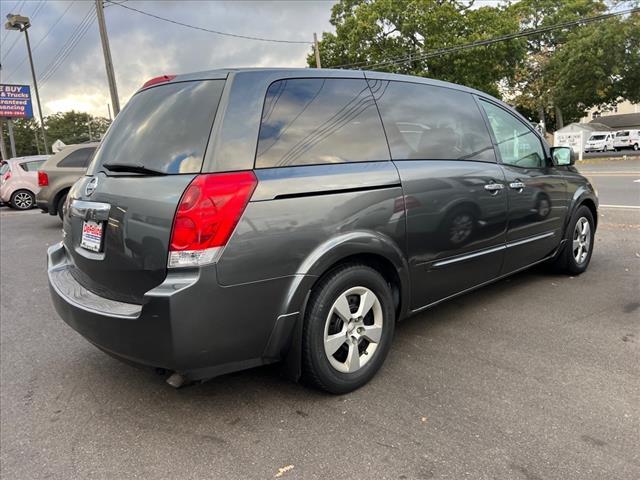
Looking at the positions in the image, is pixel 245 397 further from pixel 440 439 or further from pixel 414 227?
pixel 414 227

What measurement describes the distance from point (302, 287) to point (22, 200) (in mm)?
15787

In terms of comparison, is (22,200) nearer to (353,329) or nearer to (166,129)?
(166,129)

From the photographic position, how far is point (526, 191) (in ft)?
13.6

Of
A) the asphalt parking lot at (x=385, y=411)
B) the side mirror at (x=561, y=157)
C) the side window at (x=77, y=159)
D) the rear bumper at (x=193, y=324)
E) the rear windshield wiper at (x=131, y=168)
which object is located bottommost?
the asphalt parking lot at (x=385, y=411)

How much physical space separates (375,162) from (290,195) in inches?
28.4

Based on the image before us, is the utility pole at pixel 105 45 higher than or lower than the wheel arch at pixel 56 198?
higher

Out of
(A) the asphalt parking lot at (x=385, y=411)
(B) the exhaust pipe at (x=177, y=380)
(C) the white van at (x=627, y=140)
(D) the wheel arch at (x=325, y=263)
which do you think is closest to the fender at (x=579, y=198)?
(A) the asphalt parking lot at (x=385, y=411)

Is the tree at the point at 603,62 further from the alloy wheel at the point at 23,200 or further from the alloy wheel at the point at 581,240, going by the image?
the alloy wheel at the point at 23,200

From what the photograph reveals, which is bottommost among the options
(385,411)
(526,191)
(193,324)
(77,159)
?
(385,411)

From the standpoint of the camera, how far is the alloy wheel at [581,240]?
198 inches

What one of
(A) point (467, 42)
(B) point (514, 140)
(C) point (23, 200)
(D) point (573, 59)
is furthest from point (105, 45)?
(D) point (573, 59)

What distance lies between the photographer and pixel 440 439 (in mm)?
2434

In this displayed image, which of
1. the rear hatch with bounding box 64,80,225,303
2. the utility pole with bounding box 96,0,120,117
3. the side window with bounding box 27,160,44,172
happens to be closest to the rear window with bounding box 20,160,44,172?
the side window with bounding box 27,160,44,172

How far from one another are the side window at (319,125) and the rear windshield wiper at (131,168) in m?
0.56
